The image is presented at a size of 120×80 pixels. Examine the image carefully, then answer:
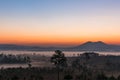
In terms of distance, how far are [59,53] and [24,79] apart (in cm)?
1469

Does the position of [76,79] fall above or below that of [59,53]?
below

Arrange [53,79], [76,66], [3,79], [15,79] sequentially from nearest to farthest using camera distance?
[15,79] → [3,79] → [53,79] → [76,66]

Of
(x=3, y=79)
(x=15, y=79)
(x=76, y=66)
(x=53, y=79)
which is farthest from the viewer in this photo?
(x=76, y=66)

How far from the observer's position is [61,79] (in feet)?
280

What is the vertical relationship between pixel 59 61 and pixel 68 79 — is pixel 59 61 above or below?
above

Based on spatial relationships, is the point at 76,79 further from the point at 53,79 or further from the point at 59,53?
the point at 59,53

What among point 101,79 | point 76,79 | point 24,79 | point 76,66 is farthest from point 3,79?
point 76,66

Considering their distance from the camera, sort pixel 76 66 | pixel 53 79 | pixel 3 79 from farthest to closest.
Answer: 1. pixel 76 66
2. pixel 53 79
3. pixel 3 79

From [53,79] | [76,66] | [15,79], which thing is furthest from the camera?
[76,66]

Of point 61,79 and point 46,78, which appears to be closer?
point 61,79

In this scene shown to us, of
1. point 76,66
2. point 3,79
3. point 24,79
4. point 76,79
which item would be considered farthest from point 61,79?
point 76,66

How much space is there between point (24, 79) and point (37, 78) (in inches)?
146

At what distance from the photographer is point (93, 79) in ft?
281

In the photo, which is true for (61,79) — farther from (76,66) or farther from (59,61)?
(76,66)
